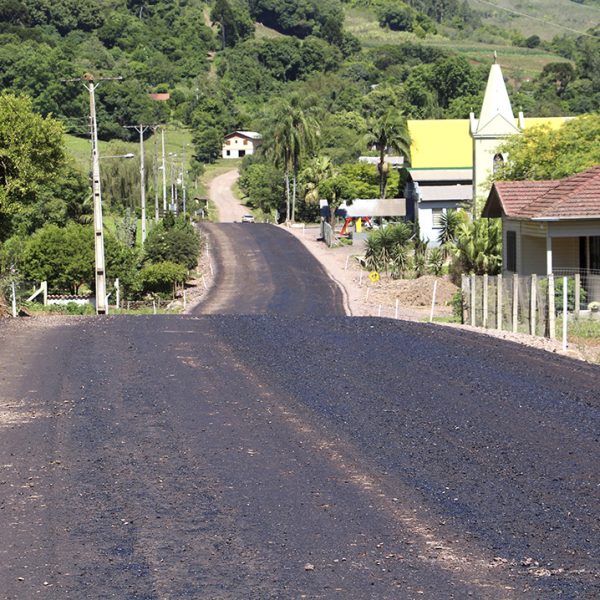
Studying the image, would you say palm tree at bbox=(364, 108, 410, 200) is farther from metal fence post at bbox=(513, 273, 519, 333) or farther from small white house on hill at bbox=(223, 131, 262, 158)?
small white house on hill at bbox=(223, 131, 262, 158)

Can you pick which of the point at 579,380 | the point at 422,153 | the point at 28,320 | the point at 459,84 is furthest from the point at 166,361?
the point at 459,84

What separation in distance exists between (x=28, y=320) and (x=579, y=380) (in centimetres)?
1306

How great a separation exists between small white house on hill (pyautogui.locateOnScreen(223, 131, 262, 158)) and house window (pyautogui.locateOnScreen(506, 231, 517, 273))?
132 m

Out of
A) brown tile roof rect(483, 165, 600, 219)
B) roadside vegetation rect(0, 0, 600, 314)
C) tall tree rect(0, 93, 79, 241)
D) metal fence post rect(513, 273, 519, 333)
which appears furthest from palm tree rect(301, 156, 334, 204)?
metal fence post rect(513, 273, 519, 333)

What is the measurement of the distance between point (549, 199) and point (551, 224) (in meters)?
1.45

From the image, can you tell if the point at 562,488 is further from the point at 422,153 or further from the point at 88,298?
the point at 422,153

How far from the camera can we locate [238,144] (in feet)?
554

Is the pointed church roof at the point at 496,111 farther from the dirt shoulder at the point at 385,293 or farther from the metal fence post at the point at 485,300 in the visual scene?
the metal fence post at the point at 485,300

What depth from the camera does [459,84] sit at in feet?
572

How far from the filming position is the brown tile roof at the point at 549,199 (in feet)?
103

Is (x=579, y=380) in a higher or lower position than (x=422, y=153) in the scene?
lower

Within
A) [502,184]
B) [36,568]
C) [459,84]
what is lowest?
[36,568]

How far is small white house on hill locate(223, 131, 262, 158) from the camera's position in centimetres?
16812

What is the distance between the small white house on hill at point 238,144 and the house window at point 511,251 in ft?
434
